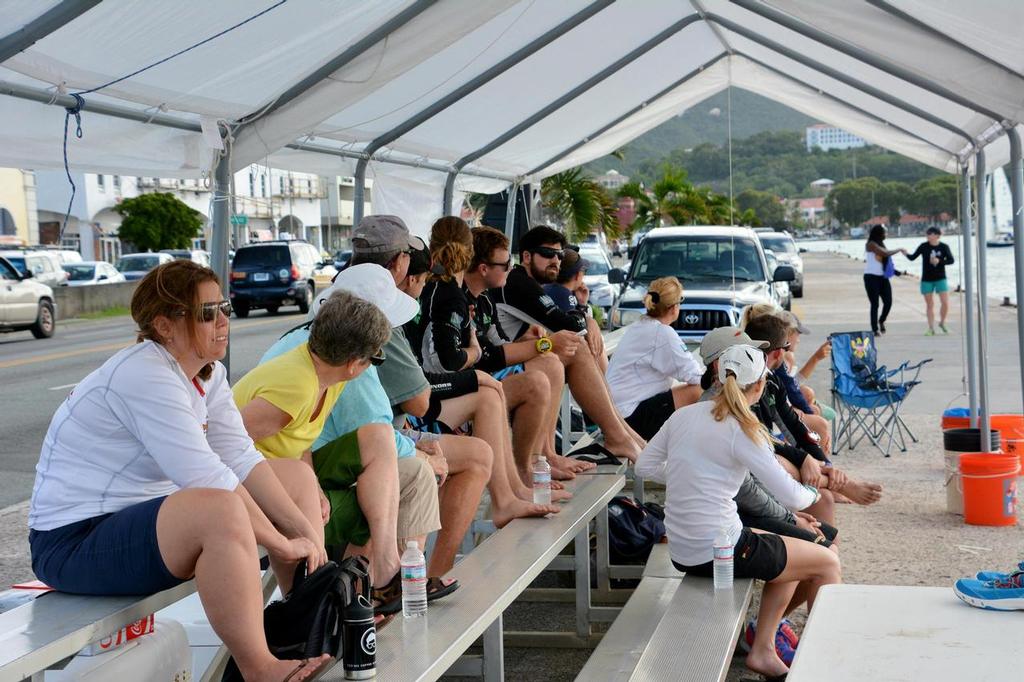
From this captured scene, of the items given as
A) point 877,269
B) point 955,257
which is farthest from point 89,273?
point 955,257

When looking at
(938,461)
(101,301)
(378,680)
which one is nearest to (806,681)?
(378,680)

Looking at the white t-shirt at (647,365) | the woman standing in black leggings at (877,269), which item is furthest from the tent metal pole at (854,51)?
the woman standing in black leggings at (877,269)

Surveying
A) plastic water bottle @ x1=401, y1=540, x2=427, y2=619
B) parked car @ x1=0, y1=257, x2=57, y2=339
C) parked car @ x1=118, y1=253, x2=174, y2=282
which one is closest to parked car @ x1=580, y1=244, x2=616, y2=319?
parked car @ x1=0, y1=257, x2=57, y2=339

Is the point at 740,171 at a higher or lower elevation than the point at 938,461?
higher

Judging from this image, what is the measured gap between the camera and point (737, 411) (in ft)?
16.0

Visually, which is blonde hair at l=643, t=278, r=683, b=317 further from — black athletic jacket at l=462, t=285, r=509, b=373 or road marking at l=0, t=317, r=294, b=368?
road marking at l=0, t=317, r=294, b=368

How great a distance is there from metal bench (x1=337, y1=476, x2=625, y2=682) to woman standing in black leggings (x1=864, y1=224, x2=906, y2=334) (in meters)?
14.3

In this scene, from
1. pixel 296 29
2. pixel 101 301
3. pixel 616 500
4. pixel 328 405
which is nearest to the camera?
pixel 328 405

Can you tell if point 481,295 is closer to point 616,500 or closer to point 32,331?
point 616,500

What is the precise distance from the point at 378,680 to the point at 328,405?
1.20 metres

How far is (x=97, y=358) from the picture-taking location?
1975 centimetres

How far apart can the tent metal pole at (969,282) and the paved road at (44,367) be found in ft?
23.4

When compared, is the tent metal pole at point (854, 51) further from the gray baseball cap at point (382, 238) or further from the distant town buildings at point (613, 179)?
the distant town buildings at point (613, 179)

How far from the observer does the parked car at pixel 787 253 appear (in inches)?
1293
